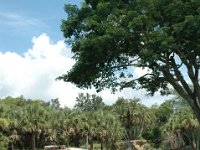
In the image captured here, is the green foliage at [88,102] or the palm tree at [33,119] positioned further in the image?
the green foliage at [88,102]

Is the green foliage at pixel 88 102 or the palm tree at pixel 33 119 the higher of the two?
the green foliage at pixel 88 102

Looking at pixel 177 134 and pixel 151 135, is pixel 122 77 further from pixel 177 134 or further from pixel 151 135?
pixel 151 135

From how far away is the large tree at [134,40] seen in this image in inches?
687

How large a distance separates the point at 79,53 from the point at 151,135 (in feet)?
273

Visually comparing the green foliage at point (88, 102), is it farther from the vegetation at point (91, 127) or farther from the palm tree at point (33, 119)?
the palm tree at point (33, 119)

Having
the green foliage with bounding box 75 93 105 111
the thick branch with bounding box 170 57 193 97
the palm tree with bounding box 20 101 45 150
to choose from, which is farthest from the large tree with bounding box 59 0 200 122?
the green foliage with bounding box 75 93 105 111

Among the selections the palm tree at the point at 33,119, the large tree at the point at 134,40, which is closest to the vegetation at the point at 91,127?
the palm tree at the point at 33,119

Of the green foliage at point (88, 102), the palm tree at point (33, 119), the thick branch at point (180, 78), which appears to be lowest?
the thick branch at point (180, 78)

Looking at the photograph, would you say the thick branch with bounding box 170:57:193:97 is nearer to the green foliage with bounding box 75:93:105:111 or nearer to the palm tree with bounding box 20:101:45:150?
the palm tree with bounding box 20:101:45:150

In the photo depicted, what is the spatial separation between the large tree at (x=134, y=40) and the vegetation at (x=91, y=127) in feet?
104

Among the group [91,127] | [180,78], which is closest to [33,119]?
[91,127]

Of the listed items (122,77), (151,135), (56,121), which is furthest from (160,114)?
(122,77)

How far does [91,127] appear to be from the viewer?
7662 cm

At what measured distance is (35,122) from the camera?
211 feet
